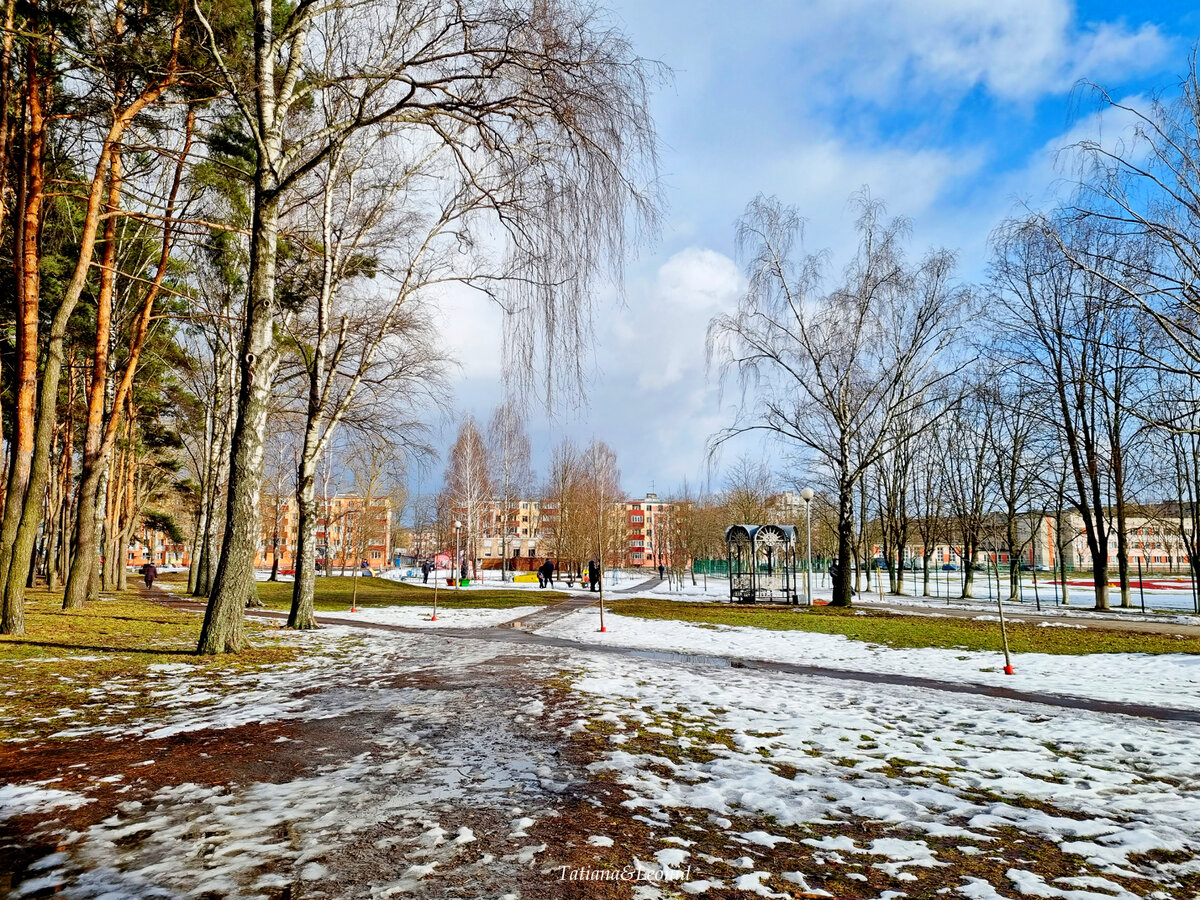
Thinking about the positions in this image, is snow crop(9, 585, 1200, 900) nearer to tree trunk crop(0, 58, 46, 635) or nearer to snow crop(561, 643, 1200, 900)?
snow crop(561, 643, 1200, 900)

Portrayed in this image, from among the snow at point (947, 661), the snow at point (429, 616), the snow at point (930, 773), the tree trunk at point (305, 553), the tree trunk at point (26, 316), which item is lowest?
the snow at point (429, 616)

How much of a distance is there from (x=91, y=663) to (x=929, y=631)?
52.3 ft

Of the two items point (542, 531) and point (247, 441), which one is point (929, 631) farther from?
point (542, 531)

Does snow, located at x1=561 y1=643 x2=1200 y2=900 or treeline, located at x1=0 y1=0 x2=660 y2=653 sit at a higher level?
treeline, located at x1=0 y1=0 x2=660 y2=653

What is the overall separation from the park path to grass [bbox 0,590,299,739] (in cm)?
361

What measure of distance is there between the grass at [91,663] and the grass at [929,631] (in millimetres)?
11342

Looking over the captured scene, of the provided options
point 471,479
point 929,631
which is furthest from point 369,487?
point 929,631

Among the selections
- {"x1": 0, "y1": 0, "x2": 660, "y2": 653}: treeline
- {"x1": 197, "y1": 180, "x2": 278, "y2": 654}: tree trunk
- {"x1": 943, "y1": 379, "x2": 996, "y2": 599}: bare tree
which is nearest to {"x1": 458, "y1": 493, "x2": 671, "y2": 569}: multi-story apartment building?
{"x1": 943, "y1": 379, "x2": 996, "y2": 599}: bare tree

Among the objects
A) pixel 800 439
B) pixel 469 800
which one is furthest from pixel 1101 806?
pixel 800 439

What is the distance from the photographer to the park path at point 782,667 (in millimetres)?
7484

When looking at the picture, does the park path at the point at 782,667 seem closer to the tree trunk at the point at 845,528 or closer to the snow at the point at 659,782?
the snow at the point at 659,782

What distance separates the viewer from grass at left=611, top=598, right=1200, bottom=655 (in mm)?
12930

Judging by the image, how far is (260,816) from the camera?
357cm

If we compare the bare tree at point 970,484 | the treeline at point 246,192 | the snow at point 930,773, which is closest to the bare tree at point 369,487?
the treeline at point 246,192
